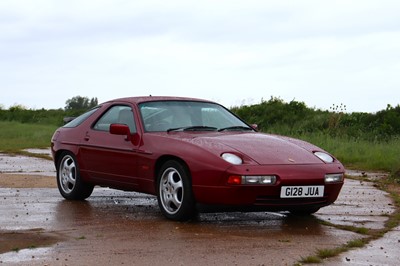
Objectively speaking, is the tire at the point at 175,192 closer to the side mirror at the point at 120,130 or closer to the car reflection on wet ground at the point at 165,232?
the car reflection on wet ground at the point at 165,232

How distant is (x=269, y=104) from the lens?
3272 centimetres

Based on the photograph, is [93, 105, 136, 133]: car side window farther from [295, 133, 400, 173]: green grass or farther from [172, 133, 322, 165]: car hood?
[295, 133, 400, 173]: green grass

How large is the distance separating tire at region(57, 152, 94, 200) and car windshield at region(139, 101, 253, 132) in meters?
1.36

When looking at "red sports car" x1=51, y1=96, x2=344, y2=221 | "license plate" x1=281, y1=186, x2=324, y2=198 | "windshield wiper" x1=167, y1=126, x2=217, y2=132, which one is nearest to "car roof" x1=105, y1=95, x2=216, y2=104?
"red sports car" x1=51, y1=96, x2=344, y2=221

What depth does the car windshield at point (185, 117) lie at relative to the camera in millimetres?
9180

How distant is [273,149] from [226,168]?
0.73 metres

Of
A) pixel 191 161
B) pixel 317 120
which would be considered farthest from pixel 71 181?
pixel 317 120

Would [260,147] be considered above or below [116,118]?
below

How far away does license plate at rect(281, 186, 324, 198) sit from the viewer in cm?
800

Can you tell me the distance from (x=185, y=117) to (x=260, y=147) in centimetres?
128

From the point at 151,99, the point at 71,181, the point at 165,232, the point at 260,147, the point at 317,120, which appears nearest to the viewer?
the point at 165,232

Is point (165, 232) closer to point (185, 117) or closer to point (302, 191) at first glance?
point (302, 191)

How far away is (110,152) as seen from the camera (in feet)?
31.1

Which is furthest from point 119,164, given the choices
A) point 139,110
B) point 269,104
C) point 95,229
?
point 269,104
